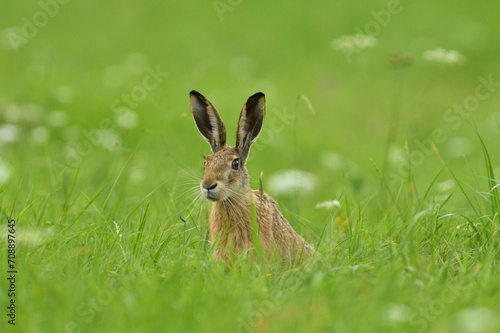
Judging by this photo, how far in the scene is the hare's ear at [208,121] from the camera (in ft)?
18.6

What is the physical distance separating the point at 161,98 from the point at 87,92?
1255mm

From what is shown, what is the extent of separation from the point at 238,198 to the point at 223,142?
0.56 m

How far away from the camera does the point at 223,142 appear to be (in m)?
5.79

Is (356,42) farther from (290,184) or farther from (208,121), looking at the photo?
(208,121)

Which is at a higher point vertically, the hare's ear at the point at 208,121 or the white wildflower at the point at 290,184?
the hare's ear at the point at 208,121

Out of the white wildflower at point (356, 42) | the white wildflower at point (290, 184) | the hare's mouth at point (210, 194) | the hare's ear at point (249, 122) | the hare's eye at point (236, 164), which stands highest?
the white wildflower at point (356, 42)

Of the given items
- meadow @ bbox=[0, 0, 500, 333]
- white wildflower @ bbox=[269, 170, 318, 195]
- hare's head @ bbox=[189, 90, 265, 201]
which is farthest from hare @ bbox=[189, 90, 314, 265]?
white wildflower @ bbox=[269, 170, 318, 195]

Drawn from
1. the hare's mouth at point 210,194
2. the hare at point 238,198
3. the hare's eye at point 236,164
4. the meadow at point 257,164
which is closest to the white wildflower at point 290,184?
the meadow at point 257,164

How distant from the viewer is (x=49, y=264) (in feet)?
14.2

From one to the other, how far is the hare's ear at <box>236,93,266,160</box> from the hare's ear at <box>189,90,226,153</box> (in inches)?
6.8

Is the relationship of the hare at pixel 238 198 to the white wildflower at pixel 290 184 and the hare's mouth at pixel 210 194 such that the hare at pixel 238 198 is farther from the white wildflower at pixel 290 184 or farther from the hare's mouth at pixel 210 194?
the white wildflower at pixel 290 184

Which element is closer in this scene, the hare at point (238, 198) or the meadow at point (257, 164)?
the meadow at point (257, 164)

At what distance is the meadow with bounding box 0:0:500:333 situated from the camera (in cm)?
382

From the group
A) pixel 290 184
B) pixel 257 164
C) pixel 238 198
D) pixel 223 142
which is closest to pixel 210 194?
pixel 238 198
